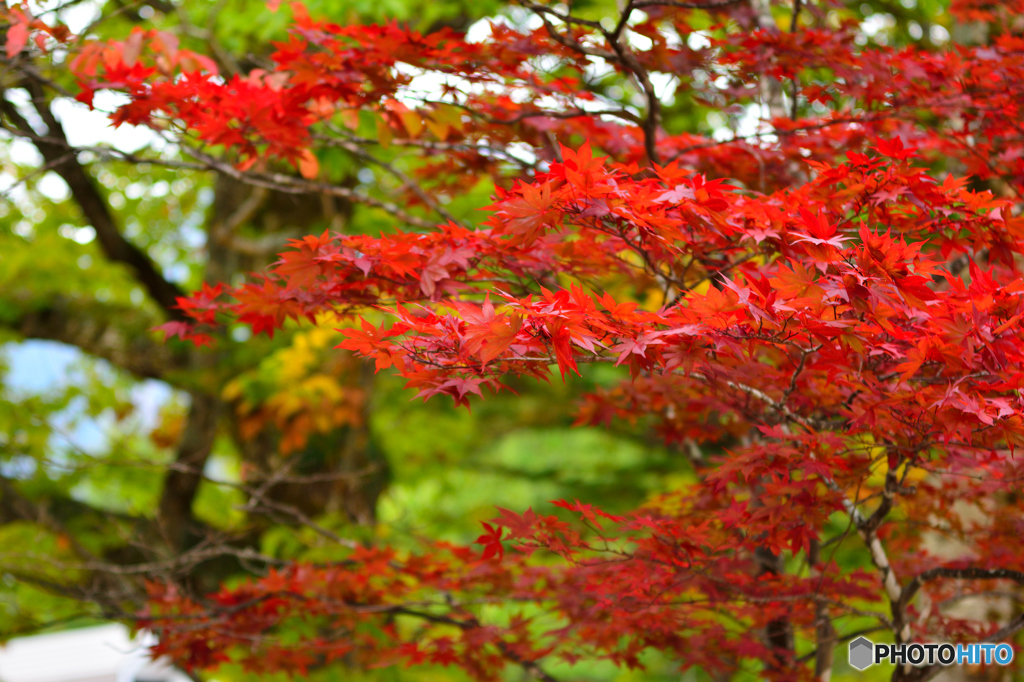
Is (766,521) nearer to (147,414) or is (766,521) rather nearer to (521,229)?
(521,229)

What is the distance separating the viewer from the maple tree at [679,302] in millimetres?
1647

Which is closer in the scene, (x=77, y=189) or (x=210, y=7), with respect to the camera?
(x=77, y=189)

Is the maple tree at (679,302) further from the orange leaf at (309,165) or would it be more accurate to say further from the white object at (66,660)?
the white object at (66,660)

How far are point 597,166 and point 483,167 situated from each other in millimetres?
1588

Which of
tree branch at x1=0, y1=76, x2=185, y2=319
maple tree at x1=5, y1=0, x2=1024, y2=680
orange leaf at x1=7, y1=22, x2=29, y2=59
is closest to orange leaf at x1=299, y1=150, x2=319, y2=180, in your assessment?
maple tree at x1=5, y1=0, x2=1024, y2=680

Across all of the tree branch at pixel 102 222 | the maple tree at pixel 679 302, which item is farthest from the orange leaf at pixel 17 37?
the tree branch at pixel 102 222

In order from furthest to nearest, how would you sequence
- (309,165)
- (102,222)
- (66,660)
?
(66,660) → (102,222) → (309,165)

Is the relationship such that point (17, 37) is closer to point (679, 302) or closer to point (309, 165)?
point (309, 165)

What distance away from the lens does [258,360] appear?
17.4 ft

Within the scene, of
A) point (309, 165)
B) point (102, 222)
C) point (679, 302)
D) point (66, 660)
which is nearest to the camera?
point (679, 302)

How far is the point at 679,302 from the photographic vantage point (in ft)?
6.19

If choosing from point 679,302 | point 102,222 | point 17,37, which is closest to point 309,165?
point 17,37

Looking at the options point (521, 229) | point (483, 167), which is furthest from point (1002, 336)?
point (483, 167)

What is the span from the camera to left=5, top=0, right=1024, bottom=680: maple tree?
1647 mm
